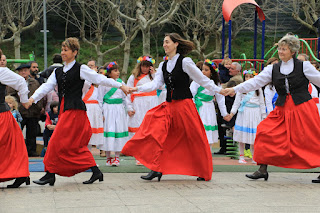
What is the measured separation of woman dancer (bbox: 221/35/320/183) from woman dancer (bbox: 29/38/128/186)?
2123 millimetres

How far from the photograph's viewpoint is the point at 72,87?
7.64 metres

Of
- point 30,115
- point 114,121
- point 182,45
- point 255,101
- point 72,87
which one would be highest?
point 182,45

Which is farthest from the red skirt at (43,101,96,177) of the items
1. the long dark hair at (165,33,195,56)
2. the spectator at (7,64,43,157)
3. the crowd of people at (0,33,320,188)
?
the spectator at (7,64,43,157)

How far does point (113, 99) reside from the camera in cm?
1029

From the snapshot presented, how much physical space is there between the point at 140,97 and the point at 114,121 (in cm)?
89

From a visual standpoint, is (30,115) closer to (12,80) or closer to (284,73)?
(12,80)

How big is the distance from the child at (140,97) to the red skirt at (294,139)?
3218 mm

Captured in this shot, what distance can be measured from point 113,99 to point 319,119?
3770 mm

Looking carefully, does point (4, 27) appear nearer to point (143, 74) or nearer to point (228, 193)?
point (143, 74)

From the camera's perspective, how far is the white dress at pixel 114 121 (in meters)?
10.1

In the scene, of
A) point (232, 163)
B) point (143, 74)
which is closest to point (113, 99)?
point (143, 74)

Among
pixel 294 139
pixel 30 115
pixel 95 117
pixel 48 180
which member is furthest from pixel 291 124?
pixel 30 115

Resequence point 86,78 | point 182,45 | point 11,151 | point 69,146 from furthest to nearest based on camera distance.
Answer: point 182,45 → point 86,78 → point 69,146 → point 11,151

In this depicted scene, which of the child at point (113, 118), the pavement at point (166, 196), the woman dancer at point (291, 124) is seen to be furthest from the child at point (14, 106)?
the woman dancer at point (291, 124)
